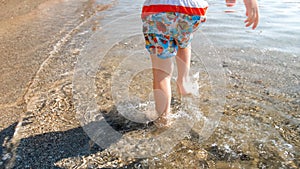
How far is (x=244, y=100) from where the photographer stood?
95.0 inches

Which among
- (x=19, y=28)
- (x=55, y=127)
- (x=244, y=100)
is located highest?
(x=19, y=28)

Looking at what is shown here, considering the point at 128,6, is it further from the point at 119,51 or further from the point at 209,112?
the point at 209,112

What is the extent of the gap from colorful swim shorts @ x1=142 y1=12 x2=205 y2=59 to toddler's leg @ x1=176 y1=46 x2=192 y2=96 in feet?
0.70

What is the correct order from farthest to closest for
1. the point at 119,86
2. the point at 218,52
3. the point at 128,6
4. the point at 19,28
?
1. the point at 128,6
2. the point at 19,28
3. the point at 218,52
4. the point at 119,86

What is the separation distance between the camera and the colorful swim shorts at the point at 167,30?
1819 millimetres

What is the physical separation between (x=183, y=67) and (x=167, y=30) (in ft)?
1.48

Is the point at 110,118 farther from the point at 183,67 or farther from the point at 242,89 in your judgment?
the point at 242,89

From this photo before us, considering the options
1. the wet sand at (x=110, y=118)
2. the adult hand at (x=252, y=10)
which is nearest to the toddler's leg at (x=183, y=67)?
the wet sand at (x=110, y=118)

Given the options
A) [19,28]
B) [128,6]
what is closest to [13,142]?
[19,28]

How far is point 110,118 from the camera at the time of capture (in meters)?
2.21

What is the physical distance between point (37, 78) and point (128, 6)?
3.85 meters

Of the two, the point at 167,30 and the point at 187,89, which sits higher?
the point at 167,30

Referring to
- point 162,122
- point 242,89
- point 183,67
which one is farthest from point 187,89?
point 242,89

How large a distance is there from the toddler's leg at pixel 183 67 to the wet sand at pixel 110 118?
7.2 inches
